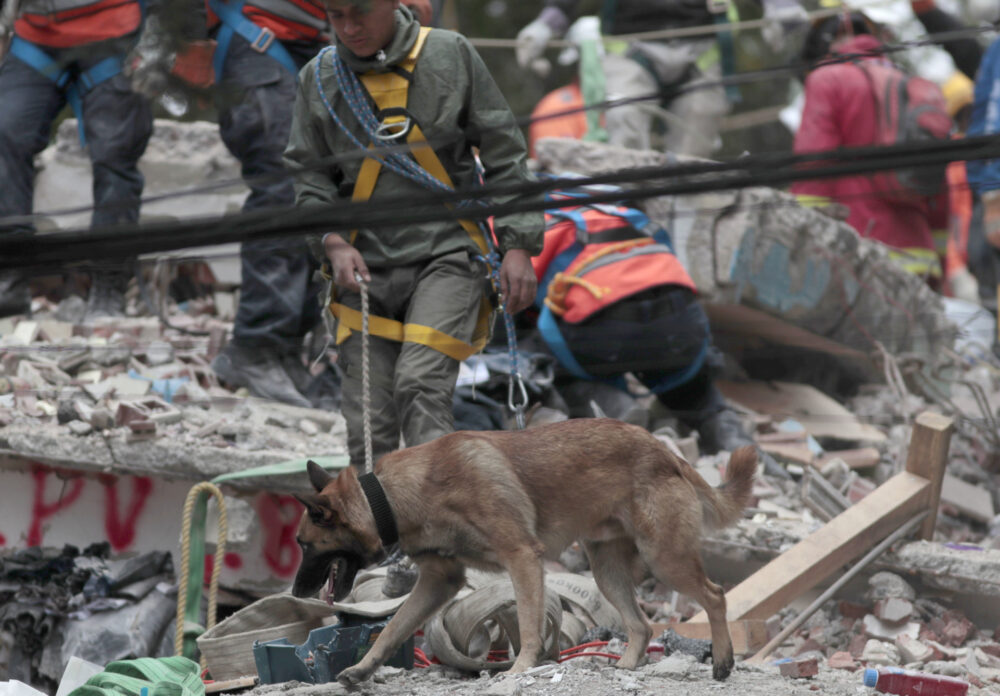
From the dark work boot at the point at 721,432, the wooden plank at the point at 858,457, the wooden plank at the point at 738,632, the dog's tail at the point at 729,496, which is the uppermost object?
the dog's tail at the point at 729,496

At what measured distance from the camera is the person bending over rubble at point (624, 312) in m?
7.36

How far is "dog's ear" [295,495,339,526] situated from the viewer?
4.25m

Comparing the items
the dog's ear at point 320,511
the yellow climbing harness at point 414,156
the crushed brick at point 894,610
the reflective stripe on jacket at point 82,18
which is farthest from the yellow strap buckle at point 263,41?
the crushed brick at point 894,610

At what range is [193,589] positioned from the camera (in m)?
5.92

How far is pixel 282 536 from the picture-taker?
656cm

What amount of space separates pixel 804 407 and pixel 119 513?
4888 mm

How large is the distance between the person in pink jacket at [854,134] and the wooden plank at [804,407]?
1.58 m

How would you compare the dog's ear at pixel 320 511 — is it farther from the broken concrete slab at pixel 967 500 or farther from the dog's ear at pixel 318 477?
the broken concrete slab at pixel 967 500

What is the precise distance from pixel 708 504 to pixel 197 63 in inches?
98.0

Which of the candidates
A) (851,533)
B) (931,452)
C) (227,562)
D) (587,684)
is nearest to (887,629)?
(851,533)

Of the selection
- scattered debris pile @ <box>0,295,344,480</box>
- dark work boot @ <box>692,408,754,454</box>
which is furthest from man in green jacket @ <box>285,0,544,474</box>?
dark work boot @ <box>692,408,754,454</box>

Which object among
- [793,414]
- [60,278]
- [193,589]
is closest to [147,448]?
[193,589]

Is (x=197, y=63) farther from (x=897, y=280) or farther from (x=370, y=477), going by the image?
(x=897, y=280)

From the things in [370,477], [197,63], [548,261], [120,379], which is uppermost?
[197,63]
